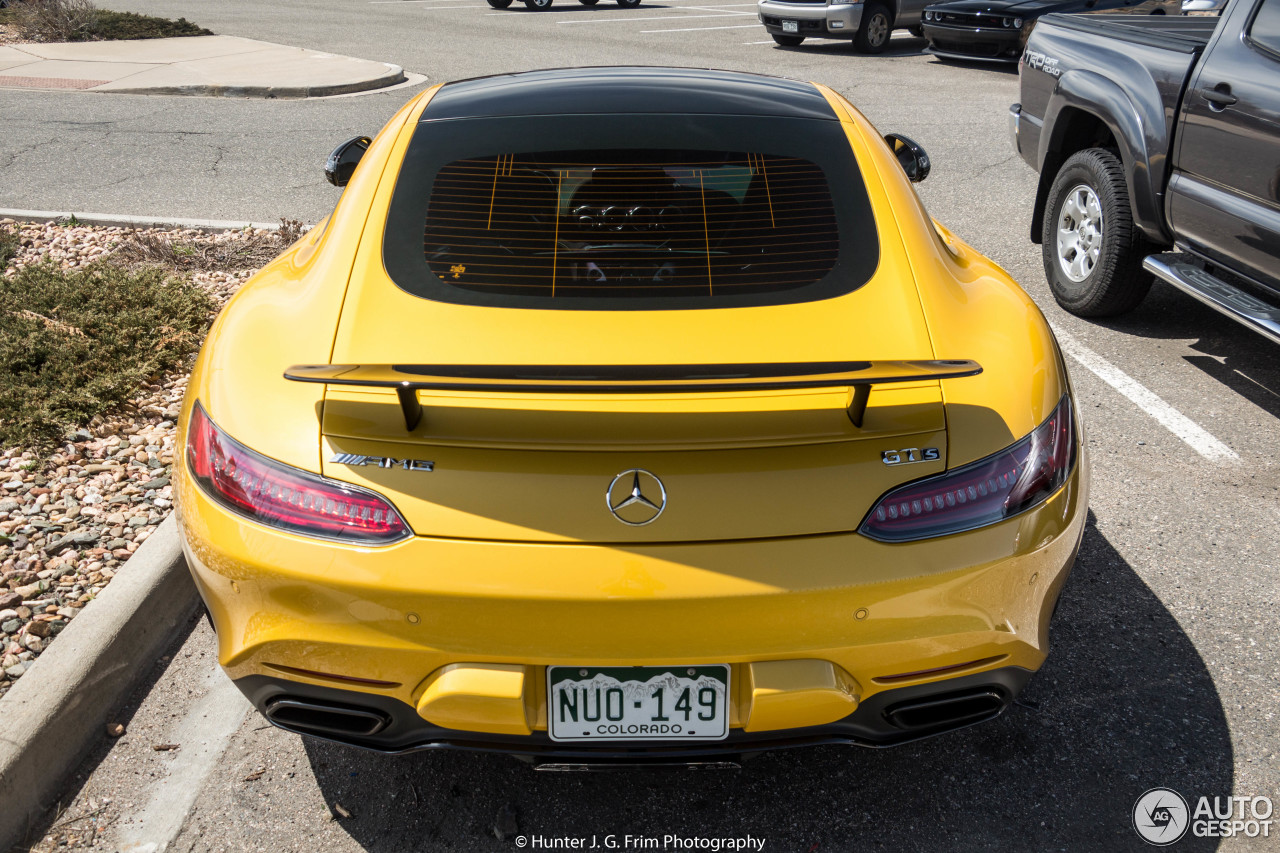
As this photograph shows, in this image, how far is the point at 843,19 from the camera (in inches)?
607

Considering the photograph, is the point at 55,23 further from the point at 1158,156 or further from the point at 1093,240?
the point at 1158,156

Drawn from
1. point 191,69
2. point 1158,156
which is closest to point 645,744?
point 1158,156

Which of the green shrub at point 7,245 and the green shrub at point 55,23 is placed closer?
the green shrub at point 7,245

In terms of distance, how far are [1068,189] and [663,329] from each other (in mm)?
4206

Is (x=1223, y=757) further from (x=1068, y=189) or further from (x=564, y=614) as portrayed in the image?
(x=1068, y=189)

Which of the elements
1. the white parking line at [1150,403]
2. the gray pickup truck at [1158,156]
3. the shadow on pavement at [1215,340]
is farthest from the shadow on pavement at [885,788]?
the shadow on pavement at [1215,340]

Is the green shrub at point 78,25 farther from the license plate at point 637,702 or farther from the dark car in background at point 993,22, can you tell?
the license plate at point 637,702

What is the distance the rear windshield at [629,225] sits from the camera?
234cm

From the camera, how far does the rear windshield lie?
234 cm

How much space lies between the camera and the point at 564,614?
6.13 feet

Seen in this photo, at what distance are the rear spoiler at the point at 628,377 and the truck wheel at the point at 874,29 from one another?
1537 cm

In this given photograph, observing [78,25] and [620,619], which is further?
[78,25]
